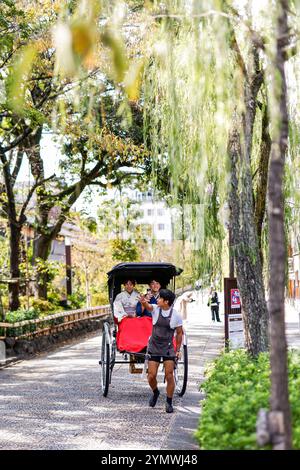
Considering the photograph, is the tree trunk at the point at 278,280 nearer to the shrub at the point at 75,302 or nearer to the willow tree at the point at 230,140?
the willow tree at the point at 230,140

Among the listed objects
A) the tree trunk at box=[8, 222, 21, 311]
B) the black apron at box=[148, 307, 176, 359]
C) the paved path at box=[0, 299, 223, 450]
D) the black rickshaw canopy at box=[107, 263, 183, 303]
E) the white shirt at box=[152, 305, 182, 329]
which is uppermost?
the tree trunk at box=[8, 222, 21, 311]

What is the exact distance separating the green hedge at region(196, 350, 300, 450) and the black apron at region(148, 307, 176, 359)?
2313 mm

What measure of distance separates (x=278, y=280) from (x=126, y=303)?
8.16 m

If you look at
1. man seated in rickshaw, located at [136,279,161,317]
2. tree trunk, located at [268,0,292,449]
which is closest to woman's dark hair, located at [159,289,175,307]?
man seated in rickshaw, located at [136,279,161,317]

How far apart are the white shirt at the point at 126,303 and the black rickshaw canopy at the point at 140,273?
44cm

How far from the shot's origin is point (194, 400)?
10.6m

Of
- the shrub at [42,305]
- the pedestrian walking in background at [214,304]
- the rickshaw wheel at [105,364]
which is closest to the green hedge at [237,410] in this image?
the rickshaw wheel at [105,364]

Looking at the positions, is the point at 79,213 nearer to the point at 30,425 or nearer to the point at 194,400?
the point at 194,400

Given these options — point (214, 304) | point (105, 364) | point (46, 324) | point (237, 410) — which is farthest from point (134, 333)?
point (214, 304)

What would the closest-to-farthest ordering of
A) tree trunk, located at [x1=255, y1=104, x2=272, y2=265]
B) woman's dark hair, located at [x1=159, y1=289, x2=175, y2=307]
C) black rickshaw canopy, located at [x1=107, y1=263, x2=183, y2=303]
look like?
woman's dark hair, located at [x1=159, y1=289, x2=175, y2=307]
tree trunk, located at [x1=255, y1=104, x2=272, y2=265]
black rickshaw canopy, located at [x1=107, y1=263, x2=183, y2=303]

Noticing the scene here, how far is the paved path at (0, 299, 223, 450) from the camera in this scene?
7719 mm

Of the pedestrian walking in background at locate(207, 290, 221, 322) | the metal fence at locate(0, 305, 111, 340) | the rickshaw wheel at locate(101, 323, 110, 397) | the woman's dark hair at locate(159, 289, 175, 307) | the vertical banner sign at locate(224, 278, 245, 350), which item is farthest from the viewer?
the pedestrian walking in background at locate(207, 290, 221, 322)

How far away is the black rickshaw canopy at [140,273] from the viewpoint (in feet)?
40.7

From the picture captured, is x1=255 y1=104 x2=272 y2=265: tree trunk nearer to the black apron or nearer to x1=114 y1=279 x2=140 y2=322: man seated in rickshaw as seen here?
the black apron
